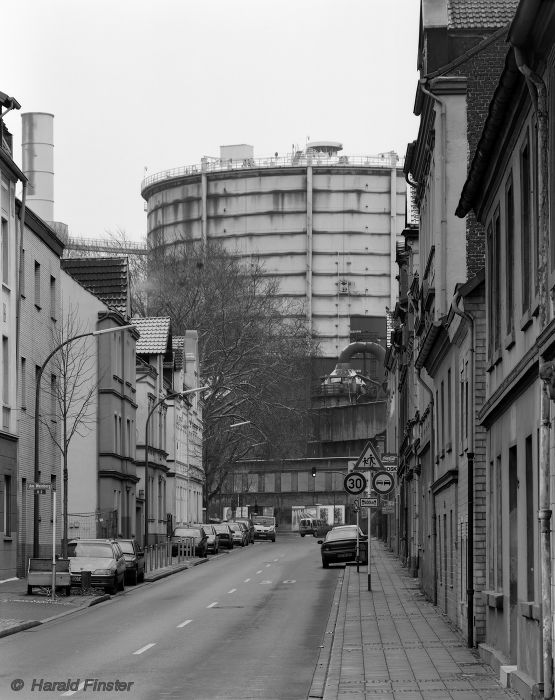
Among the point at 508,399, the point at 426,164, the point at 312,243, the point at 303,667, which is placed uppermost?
the point at 312,243

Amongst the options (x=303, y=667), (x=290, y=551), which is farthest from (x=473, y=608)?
(x=290, y=551)

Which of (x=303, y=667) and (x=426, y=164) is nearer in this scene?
(x=303, y=667)

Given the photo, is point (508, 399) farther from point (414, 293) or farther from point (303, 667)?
point (414, 293)

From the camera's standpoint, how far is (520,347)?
53.6 ft

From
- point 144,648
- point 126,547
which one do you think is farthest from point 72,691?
point 126,547

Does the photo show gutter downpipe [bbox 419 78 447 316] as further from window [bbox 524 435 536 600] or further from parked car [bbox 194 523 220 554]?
parked car [bbox 194 523 220 554]

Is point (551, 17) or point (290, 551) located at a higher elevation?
point (551, 17)

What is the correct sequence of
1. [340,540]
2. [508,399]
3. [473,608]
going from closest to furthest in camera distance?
1. [508,399]
2. [473,608]
3. [340,540]

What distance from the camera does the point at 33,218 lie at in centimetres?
4234

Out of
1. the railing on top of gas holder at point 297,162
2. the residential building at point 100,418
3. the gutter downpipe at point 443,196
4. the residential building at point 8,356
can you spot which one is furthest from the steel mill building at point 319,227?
the gutter downpipe at point 443,196

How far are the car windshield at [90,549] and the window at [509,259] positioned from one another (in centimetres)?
2110

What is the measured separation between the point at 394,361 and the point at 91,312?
22.2m

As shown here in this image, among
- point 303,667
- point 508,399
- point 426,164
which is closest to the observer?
point 508,399

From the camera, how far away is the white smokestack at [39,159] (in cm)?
7975
